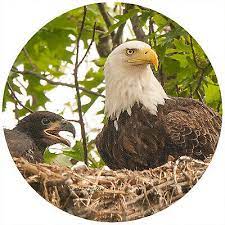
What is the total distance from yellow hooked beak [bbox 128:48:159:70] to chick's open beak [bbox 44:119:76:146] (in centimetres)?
50

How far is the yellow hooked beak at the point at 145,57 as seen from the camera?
4.89m

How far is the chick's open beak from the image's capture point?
4992 mm

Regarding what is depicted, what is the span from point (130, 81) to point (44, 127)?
1.80 feet

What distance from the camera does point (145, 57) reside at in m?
4.90

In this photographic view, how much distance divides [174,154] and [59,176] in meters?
0.66

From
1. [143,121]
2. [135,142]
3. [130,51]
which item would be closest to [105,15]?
[130,51]

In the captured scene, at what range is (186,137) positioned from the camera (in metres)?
4.95

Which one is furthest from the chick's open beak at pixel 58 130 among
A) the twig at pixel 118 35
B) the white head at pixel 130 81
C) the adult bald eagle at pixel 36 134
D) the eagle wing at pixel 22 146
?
the twig at pixel 118 35

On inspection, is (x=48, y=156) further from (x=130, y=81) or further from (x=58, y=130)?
(x=130, y=81)

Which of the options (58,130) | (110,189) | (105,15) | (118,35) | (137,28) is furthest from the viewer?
(105,15)

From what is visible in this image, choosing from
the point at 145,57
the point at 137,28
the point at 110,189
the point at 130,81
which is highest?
the point at 137,28

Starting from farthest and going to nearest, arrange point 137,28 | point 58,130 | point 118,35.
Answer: point 118,35 < point 137,28 < point 58,130

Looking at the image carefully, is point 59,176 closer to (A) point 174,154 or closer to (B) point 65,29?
(A) point 174,154

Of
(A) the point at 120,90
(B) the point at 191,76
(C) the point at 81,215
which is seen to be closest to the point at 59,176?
(C) the point at 81,215
